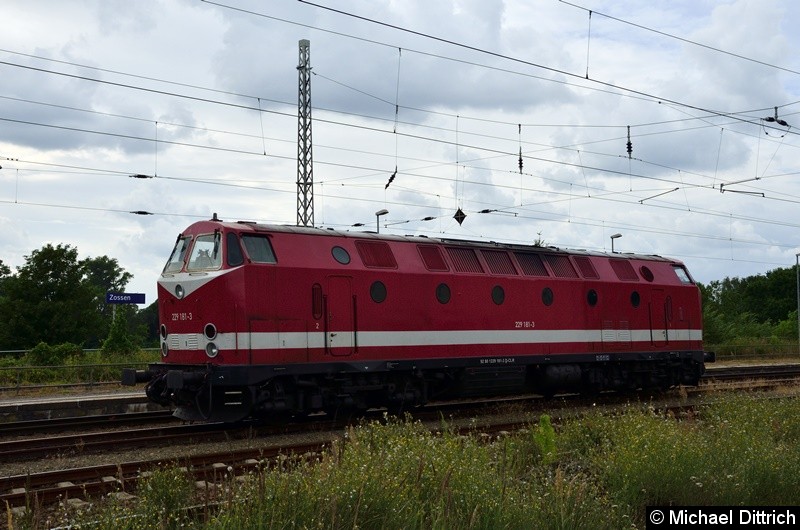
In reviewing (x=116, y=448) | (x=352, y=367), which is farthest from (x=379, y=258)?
(x=116, y=448)

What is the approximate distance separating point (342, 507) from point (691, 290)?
2144 centimetres

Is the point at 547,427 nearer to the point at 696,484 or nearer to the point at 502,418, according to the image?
the point at 696,484

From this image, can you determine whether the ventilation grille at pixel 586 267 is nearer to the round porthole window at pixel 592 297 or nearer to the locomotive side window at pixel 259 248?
the round porthole window at pixel 592 297

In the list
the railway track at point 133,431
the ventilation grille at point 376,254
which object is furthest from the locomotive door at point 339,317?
the railway track at point 133,431

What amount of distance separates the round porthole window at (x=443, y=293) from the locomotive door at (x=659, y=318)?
8514 mm

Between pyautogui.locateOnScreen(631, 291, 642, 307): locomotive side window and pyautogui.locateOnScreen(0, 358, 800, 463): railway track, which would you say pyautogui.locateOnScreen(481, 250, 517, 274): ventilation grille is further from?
pyautogui.locateOnScreen(631, 291, 642, 307): locomotive side window

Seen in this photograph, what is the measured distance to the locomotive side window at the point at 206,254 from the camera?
53.6 ft

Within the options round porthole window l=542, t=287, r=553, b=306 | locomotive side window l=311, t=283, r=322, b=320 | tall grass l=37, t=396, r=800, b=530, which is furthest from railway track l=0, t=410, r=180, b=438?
round porthole window l=542, t=287, r=553, b=306

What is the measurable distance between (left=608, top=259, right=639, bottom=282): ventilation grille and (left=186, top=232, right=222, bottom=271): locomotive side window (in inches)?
497

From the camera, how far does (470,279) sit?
19844mm

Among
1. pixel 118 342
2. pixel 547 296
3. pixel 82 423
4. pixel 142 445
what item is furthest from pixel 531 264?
pixel 118 342

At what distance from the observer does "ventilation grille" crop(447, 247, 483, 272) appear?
19892 millimetres

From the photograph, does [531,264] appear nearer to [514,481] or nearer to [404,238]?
[404,238]

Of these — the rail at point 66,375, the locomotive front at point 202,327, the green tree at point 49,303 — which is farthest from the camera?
the green tree at point 49,303
